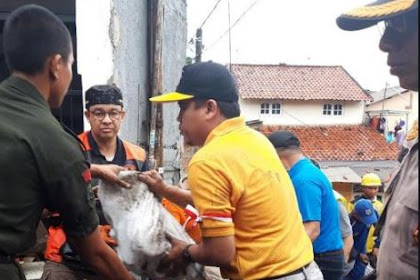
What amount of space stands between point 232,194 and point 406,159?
0.71 meters

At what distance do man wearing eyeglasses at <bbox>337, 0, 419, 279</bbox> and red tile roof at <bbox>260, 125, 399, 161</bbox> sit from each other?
21701mm

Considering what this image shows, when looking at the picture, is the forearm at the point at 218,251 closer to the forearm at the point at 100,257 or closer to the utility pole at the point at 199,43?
the forearm at the point at 100,257

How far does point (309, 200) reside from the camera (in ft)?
11.7

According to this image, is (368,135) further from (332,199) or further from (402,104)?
(332,199)

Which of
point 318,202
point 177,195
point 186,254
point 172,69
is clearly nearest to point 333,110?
point 172,69

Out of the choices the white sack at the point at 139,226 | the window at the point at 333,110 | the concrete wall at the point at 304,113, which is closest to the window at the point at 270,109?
the concrete wall at the point at 304,113

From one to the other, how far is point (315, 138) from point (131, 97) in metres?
22.4

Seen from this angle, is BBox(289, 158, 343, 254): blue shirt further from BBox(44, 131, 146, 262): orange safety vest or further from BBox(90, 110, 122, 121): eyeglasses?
BBox(90, 110, 122, 121): eyeglasses

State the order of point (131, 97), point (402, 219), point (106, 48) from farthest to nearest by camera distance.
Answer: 1. point (131, 97)
2. point (106, 48)
3. point (402, 219)

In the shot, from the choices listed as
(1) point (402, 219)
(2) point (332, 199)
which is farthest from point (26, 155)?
(2) point (332, 199)

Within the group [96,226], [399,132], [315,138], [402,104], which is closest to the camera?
[96,226]

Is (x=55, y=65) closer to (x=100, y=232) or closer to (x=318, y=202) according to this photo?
(x=100, y=232)

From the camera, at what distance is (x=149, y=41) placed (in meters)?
5.34

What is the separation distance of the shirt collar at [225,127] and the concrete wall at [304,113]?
25098 millimetres
